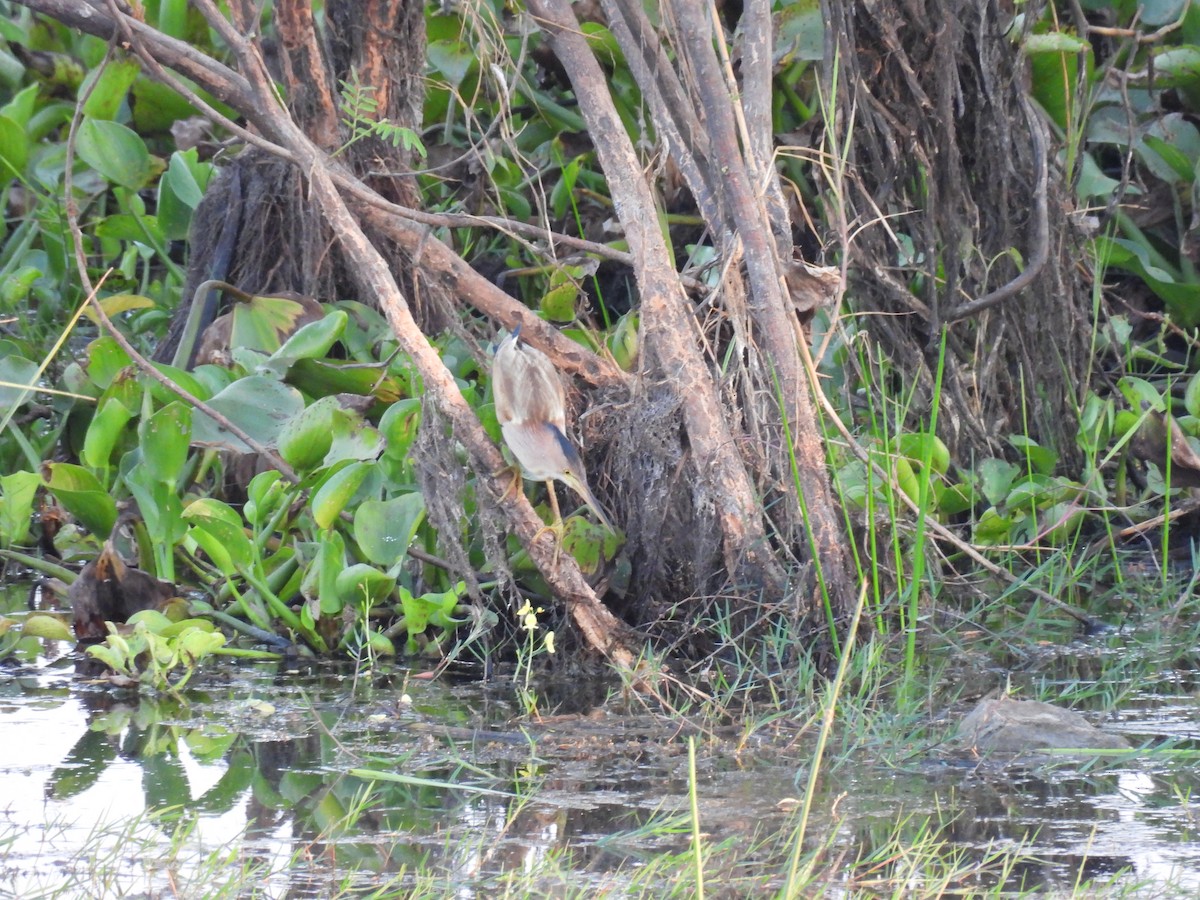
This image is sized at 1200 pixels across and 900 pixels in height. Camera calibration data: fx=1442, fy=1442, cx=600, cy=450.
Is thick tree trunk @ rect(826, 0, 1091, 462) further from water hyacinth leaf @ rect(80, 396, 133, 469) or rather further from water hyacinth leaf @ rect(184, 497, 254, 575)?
water hyacinth leaf @ rect(80, 396, 133, 469)

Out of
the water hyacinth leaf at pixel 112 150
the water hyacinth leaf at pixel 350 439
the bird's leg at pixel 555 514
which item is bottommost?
the bird's leg at pixel 555 514

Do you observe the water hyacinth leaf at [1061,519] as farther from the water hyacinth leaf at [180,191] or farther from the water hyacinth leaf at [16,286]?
the water hyacinth leaf at [16,286]

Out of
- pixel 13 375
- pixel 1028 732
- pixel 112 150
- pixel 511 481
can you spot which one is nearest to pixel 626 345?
pixel 511 481

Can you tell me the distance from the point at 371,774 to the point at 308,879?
19 cm

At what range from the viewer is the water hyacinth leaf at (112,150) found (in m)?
4.78

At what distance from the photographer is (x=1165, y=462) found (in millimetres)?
3531

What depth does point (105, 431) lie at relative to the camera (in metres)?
3.57

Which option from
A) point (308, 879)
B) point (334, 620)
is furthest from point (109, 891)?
point (334, 620)

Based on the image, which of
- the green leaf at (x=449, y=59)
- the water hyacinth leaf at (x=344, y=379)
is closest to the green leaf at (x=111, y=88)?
the green leaf at (x=449, y=59)

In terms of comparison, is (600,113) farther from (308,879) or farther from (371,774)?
(308,879)

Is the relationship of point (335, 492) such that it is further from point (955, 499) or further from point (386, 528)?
point (955, 499)

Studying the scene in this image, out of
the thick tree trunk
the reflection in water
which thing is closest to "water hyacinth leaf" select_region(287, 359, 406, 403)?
the reflection in water

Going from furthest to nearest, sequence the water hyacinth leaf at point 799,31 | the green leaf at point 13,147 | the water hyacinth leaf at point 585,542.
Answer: the green leaf at point 13,147 < the water hyacinth leaf at point 799,31 < the water hyacinth leaf at point 585,542

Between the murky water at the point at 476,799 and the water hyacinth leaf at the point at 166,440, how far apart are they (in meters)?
0.60
